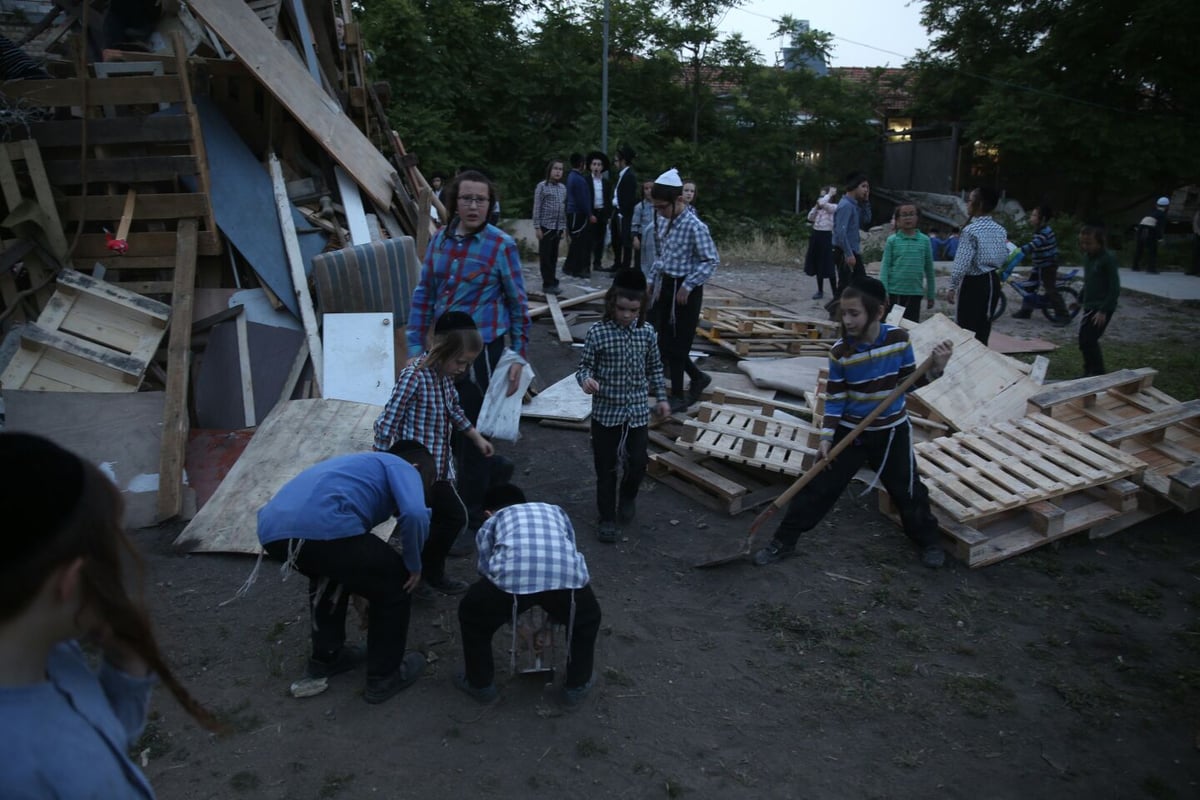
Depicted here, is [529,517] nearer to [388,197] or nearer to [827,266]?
[388,197]

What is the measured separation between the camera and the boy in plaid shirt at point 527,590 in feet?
10.4

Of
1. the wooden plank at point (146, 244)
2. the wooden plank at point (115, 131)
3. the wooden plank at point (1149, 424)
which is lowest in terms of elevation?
the wooden plank at point (1149, 424)

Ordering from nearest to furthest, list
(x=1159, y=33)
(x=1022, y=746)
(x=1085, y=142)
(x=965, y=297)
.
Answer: (x=1022, y=746) → (x=965, y=297) → (x=1159, y=33) → (x=1085, y=142)

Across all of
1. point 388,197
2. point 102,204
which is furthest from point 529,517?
point 388,197

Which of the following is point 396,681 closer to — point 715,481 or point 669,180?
point 715,481

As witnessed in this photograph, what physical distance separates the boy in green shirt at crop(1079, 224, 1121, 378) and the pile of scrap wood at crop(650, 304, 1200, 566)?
138 cm

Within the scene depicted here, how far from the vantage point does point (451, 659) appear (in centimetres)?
381

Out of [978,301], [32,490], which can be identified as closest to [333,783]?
[32,490]

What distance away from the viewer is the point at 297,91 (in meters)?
6.91

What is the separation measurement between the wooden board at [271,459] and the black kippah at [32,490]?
3.63 meters

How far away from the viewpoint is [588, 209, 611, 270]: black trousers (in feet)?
41.2

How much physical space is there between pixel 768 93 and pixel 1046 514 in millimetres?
22092

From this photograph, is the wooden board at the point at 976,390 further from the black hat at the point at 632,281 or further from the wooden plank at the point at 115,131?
the wooden plank at the point at 115,131

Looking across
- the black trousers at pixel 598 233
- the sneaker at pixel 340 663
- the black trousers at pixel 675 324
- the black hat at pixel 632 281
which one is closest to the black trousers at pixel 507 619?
the sneaker at pixel 340 663
